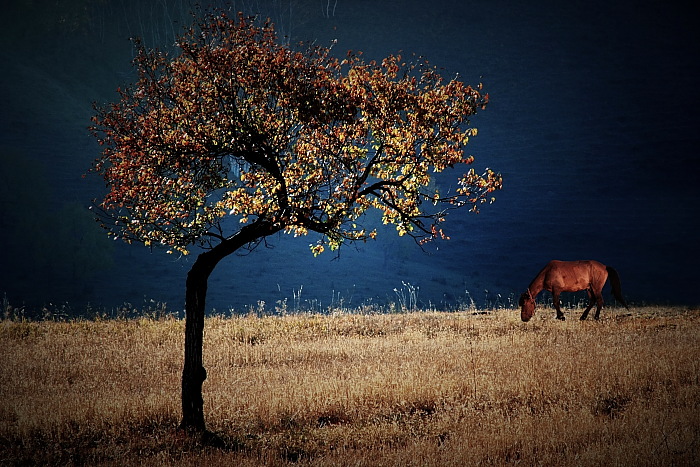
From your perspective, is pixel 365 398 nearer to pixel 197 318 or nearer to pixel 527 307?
pixel 197 318

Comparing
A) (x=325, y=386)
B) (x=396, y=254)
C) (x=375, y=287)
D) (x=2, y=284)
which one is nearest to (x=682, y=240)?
(x=396, y=254)

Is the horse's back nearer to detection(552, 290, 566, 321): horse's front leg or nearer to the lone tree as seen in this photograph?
detection(552, 290, 566, 321): horse's front leg

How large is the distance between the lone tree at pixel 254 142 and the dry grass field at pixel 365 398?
5.97 feet

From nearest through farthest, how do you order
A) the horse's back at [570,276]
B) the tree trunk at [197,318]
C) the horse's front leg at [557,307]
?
the tree trunk at [197,318] → the horse's front leg at [557,307] → the horse's back at [570,276]

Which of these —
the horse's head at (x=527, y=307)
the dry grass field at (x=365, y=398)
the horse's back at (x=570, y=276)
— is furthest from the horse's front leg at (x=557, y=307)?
the dry grass field at (x=365, y=398)

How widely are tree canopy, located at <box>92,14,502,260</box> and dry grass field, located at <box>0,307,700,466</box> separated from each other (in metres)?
3.82

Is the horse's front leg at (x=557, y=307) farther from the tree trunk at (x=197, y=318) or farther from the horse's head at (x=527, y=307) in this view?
the tree trunk at (x=197, y=318)

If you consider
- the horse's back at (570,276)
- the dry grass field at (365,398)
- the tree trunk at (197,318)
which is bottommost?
the dry grass field at (365,398)

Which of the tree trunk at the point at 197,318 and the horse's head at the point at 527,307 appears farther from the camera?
the horse's head at the point at 527,307

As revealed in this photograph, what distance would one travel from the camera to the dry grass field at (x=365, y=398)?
1074 cm

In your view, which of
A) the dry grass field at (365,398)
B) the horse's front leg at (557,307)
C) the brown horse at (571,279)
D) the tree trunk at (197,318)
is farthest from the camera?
the brown horse at (571,279)

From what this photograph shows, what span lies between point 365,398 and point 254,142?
6.17 m

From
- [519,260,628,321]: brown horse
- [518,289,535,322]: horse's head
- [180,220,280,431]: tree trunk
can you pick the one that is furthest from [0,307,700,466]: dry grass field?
[519,260,628,321]: brown horse

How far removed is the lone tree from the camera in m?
11.6
